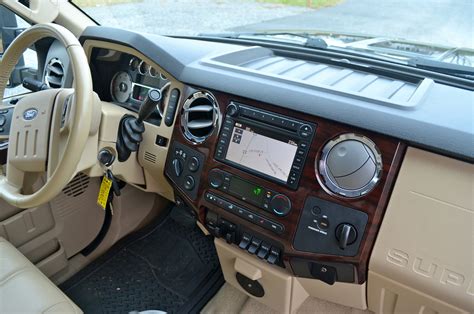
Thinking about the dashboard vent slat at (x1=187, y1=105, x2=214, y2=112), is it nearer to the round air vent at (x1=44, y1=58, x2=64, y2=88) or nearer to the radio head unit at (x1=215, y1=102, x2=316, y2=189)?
the radio head unit at (x1=215, y1=102, x2=316, y2=189)

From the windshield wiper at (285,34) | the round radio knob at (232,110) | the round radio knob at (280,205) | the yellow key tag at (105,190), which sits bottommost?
the yellow key tag at (105,190)

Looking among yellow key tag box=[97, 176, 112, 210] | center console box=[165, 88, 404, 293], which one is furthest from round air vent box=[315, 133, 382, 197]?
yellow key tag box=[97, 176, 112, 210]

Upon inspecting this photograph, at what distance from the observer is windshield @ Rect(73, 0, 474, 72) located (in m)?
1.44

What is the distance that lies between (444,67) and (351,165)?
0.56m

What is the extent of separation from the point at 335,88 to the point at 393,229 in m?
0.39

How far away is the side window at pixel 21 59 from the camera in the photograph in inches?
65.0

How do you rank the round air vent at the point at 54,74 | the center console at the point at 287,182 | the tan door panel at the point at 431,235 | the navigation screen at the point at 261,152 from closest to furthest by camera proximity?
the tan door panel at the point at 431,235, the center console at the point at 287,182, the navigation screen at the point at 261,152, the round air vent at the point at 54,74

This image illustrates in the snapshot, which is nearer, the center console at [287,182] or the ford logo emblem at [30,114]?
the center console at [287,182]

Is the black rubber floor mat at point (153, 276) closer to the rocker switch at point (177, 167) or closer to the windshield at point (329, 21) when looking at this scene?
the rocker switch at point (177, 167)

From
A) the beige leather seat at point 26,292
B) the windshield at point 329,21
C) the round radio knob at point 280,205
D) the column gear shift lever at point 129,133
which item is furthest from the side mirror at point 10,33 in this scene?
the round radio knob at point 280,205

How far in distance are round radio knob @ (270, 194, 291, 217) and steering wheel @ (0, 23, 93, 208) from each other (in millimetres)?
530

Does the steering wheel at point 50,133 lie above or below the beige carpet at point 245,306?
above

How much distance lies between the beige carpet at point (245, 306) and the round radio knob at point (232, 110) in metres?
0.89

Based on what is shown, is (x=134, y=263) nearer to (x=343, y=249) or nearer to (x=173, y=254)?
(x=173, y=254)
